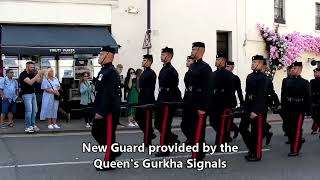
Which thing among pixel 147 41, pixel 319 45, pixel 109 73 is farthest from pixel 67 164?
pixel 319 45

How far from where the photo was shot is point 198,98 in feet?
30.3

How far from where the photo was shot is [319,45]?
24484mm

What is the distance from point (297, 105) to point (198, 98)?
7.94 feet

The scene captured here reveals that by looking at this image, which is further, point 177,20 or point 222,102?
point 177,20

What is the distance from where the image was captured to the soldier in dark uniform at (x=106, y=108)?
8617mm

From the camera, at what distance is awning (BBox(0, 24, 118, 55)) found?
54.1ft

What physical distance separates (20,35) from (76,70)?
2.23 meters

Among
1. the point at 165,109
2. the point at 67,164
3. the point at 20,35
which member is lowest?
the point at 67,164

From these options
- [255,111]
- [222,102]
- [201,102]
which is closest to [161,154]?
[201,102]

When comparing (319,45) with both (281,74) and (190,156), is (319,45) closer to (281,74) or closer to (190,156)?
(281,74)

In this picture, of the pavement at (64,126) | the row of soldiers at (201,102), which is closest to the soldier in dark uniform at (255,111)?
the row of soldiers at (201,102)

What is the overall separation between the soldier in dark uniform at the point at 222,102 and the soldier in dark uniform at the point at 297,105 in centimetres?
123

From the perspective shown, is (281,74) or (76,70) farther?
(281,74)

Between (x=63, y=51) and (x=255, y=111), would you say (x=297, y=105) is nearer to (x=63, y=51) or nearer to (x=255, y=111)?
(x=255, y=111)
